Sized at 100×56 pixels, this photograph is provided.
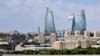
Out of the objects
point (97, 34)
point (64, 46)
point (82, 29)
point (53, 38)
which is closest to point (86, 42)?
point (64, 46)

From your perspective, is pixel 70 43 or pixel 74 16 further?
pixel 74 16

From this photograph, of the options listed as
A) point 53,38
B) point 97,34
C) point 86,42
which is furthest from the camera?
point 97,34

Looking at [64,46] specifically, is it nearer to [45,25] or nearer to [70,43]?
[70,43]

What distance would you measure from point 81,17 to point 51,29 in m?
6.28

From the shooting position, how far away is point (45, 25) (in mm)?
95500

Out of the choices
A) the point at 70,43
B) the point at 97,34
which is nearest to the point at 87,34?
the point at 97,34

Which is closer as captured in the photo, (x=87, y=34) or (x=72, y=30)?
(x=87, y=34)

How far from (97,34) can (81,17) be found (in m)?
11.8

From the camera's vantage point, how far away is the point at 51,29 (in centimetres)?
9469

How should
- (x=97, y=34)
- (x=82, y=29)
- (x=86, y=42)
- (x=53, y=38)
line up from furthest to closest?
1. (x=82, y=29)
2. (x=97, y=34)
3. (x=53, y=38)
4. (x=86, y=42)

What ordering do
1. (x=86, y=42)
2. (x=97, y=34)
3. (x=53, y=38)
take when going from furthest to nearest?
(x=97, y=34)
(x=53, y=38)
(x=86, y=42)

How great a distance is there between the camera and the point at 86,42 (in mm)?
54219

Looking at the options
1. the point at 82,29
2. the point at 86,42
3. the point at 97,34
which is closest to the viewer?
the point at 86,42

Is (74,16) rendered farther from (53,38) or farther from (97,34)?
(53,38)
